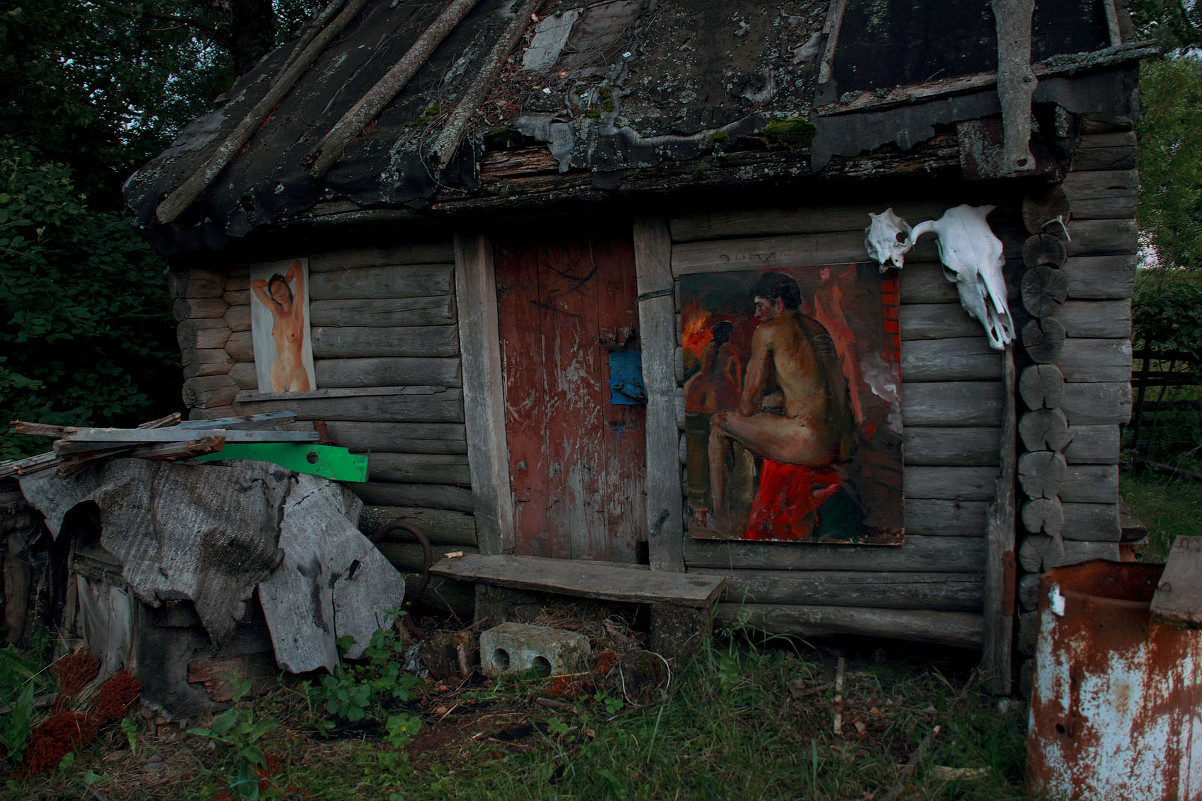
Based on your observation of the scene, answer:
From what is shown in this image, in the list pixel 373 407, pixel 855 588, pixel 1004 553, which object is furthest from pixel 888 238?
pixel 373 407

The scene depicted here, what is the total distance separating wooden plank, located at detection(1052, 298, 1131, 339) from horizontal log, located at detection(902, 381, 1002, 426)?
0.41m

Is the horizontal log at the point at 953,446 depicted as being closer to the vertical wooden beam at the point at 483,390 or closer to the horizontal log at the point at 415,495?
the vertical wooden beam at the point at 483,390

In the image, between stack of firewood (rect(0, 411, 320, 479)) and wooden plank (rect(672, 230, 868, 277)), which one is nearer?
stack of firewood (rect(0, 411, 320, 479))

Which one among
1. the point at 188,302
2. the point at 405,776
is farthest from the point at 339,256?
the point at 405,776

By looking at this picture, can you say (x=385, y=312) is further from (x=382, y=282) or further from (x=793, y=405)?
(x=793, y=405)

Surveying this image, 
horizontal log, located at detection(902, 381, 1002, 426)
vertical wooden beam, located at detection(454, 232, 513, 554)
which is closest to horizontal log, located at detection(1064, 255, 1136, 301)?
horizontal log, located at detection(902, 381, 1002, 426)

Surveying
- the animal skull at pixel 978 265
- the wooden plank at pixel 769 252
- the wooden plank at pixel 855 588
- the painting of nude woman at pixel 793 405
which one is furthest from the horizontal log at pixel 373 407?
the animal skull at pixel 978 265

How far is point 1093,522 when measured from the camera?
3.70 m

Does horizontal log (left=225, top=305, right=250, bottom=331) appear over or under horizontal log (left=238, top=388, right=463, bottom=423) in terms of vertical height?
over

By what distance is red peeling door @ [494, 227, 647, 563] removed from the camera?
4.70 m

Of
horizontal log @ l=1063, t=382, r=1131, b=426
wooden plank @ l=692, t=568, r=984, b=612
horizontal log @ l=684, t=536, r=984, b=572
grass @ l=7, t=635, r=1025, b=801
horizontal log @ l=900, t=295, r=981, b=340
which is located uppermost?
horizontal log @ l=900, t=295, r=981, b=340

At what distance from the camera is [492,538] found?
4895 millimetres

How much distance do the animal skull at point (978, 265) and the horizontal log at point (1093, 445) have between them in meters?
0.53

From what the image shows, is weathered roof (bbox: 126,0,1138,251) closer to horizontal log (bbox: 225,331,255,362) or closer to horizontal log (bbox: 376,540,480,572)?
horizontal log (bbox: 225,331,255,362)
